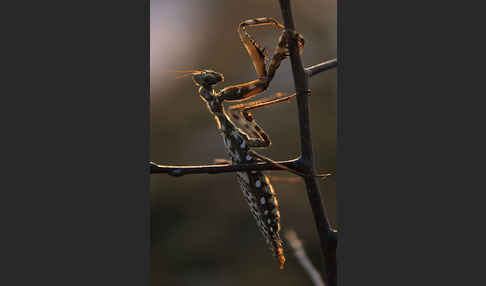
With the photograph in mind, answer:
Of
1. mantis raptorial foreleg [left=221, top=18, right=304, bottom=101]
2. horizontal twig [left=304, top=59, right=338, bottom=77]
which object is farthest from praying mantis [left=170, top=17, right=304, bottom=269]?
horizontal twig [left=304, top=59, right=338, bottom=77]

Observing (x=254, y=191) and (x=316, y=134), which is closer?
(x=316, y=134)

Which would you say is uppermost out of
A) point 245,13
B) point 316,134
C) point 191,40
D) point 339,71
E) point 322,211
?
point 245,13

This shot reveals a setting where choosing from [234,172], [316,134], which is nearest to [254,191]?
[234,172]

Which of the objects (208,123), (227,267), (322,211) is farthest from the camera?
(208,123)

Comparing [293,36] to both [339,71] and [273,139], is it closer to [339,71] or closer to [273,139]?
[339,71]

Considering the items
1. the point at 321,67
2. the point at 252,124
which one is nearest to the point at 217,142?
the point at 252,124

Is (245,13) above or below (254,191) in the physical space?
above

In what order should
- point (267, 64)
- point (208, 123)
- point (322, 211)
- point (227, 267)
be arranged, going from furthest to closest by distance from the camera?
point (208, 123) < point (227, 267) < point (267, 64) < point (322, 211)
